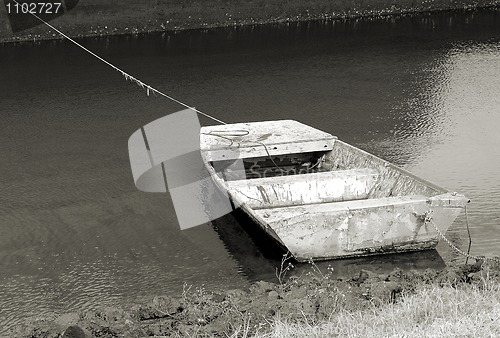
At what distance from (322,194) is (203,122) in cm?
561

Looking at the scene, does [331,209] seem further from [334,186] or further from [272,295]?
[334,186]

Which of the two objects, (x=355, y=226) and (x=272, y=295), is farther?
(x=355, y=226)

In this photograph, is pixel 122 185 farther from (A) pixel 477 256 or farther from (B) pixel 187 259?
(A) pixel 477 256

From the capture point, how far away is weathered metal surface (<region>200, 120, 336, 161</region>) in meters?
11.4

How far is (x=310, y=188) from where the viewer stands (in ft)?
34.0

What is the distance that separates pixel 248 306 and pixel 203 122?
8.19m

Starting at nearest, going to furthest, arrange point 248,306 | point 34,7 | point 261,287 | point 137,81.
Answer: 1. point 248,306
2. point 261,287
3. point 137,81
4. point 34,7

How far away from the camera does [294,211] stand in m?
8.80

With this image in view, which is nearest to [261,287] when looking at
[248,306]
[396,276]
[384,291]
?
Result: [248,306]

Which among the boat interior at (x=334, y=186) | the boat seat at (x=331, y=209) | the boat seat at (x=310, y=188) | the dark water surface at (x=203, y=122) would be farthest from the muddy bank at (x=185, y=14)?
the boat seat at (x=331, y=209)

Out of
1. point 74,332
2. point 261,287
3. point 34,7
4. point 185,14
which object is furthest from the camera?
point 185,14

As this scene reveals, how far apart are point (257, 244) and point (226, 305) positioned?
2.17m

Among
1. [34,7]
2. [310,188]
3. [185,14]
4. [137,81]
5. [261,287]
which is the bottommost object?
[261,287]

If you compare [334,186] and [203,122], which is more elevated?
[334,186]
